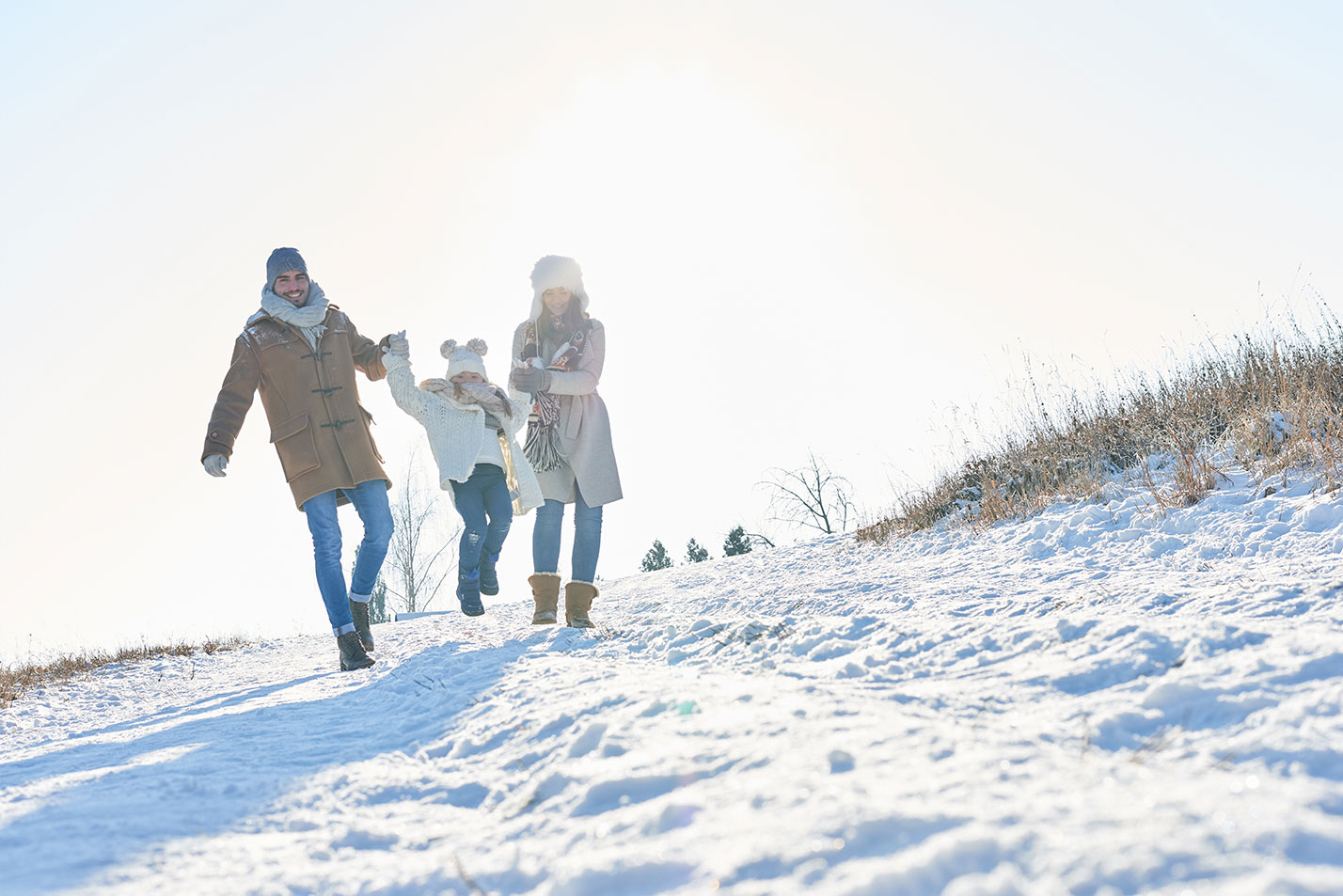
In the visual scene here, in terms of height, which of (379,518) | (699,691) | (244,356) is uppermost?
(244,356)

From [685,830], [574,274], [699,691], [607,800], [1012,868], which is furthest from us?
[574,274]

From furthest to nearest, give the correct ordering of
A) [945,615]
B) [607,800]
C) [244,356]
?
[244,356] → [945,615] → [607,800]

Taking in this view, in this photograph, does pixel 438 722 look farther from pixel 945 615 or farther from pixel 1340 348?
pixel 1340 348

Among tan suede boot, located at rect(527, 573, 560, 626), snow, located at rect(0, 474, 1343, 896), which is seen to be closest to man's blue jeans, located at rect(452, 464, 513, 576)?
tan suede boot, located at rect(527, 573, 560, 626)

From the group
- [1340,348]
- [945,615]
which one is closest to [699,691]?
[945,615]

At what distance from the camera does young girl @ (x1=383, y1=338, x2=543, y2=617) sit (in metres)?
5.59

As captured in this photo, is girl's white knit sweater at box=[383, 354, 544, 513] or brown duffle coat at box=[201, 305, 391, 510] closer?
brown duffle coat at box=[201, 305, 391, 510]

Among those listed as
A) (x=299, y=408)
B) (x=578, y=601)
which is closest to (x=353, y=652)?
(x=578, y=601)

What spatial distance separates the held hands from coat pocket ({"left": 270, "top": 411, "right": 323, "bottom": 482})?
845 mm

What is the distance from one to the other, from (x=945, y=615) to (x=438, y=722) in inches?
75.0

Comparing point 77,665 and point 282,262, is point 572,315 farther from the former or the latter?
point 77,665

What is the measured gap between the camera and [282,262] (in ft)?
14.6

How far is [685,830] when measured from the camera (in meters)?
1.25

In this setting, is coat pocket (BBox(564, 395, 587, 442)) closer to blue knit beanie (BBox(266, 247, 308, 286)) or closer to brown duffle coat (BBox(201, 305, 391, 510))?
brown duffle coat (BBox(201, 305, 391, 510))
